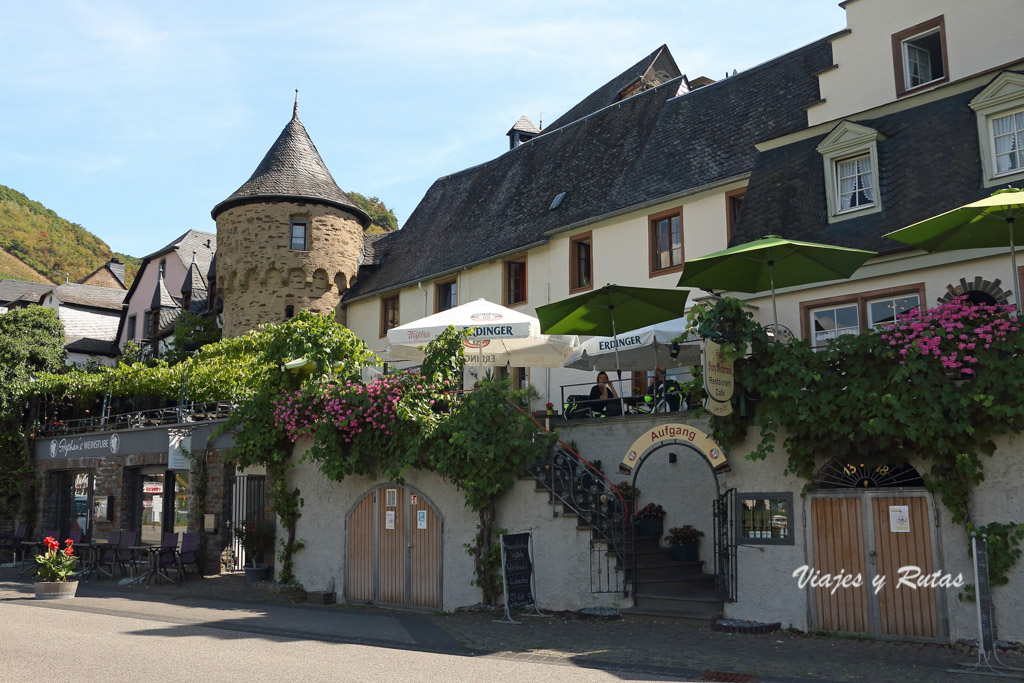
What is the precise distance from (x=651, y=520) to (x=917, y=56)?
30.9 ft

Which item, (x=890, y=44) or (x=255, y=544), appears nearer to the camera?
(x=890, y=44)

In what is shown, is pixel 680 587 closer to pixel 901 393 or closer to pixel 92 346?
pixel 901 393

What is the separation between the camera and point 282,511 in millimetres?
17875

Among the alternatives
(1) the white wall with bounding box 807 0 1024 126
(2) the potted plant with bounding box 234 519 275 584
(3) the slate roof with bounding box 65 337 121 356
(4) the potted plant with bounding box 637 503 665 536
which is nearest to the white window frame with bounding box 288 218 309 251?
(2) the potted plant with bounding box 234 519 275 584

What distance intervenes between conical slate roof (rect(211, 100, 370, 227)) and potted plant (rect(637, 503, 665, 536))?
765 inches

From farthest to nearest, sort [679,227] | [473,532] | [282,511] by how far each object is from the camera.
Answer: [679,227], [282,511], [473,532]

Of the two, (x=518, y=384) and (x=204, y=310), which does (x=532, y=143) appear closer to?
(x=518, y=384)

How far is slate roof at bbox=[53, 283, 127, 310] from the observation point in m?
50.2

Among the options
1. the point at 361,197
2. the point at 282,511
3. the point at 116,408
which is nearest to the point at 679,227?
the point at 282,511

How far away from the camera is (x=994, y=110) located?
14.5 m

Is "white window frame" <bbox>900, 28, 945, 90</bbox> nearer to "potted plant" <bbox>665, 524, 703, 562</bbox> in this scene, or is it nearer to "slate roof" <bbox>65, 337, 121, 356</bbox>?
"potted plant" <bbox>665, 524, 703, 562</bbox>

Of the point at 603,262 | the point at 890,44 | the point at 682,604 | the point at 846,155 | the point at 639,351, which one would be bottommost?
the point at 682,604

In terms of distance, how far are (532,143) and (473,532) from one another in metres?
17.1

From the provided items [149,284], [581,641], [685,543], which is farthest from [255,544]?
[149,284]
